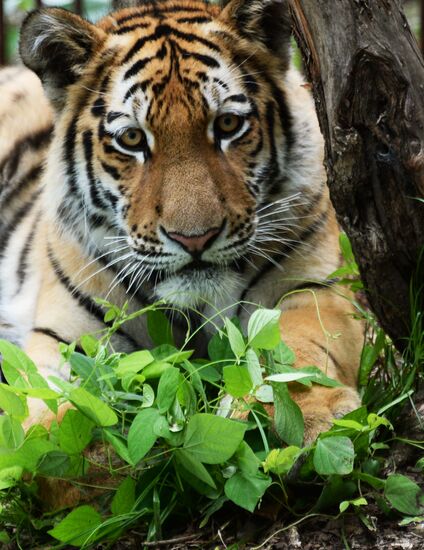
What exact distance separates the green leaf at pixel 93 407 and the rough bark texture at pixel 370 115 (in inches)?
31.2

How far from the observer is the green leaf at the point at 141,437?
2195mm

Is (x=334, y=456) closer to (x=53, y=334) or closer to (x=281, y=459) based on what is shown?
(x=281, y=459)

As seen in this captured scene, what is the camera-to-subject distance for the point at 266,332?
2.35 meters

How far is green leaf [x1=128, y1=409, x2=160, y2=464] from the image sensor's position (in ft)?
7.20

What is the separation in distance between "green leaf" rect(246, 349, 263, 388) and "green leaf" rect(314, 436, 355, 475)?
20 cm

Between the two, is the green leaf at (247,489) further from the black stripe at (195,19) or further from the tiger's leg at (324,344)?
the black stripe at (195,19)

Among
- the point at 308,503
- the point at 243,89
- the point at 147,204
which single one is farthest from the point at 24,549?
the point at 243,89

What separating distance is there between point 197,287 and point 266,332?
57 cm

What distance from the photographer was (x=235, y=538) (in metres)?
2.29

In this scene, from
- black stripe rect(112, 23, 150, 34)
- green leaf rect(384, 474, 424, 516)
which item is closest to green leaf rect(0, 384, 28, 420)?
green leaf rect(384, 474, 424, 516)

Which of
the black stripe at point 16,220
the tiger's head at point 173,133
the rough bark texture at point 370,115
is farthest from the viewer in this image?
the black stripe at point 16,220

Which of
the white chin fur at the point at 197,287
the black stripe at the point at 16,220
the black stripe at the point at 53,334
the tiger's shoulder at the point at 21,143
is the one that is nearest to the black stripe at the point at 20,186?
the tiger's shoulder at the point at 21,143

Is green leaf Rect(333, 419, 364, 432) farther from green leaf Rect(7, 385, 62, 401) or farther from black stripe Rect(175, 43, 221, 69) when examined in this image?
black stripe Rect(175, 43, 221, 69)

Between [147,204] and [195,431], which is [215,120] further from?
[195,431]
